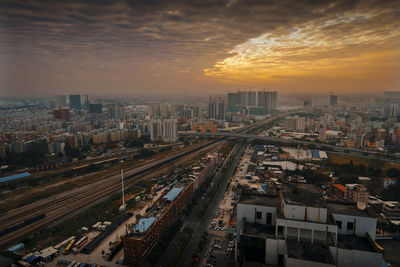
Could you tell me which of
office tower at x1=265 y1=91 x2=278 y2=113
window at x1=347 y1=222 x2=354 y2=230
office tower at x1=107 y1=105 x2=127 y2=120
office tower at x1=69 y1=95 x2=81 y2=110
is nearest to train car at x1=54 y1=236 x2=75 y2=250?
window at x1=347 y1=222 x2=354 y2=230

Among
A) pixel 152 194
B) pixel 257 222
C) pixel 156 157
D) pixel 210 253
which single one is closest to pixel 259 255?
pixel 257 222

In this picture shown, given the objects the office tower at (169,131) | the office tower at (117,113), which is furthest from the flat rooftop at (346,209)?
the office tower at (117,113)

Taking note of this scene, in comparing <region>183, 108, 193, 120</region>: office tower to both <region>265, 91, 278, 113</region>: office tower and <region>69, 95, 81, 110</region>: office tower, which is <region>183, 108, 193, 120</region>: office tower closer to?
<region>69, 95, 81, 110</region>: office tower

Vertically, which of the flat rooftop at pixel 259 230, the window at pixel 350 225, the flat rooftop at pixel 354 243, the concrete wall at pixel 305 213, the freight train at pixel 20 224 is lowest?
the freight train at pixel 20 224

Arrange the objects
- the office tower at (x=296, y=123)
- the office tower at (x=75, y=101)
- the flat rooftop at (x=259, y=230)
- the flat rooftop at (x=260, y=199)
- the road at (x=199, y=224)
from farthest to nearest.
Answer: the office tower at (x=75, y=101)
the office tower at (x=296, y=123)
the road at (x=199, y=224)
the flat rooftop at (x=260, y=199)
the flat rooftop at (x=259, y=230)

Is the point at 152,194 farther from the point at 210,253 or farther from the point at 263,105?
the point at 263,105

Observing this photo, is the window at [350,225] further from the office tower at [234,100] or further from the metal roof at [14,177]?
the office tower at [234,100]
